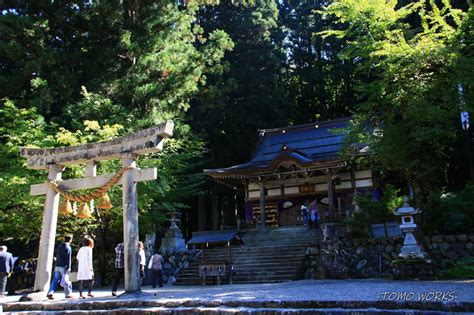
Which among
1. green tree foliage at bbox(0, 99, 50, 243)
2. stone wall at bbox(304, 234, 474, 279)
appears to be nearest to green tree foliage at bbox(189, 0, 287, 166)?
green tree foliage at bbox(0, 99, 50, 243)

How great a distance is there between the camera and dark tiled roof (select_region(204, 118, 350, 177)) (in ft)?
66.0

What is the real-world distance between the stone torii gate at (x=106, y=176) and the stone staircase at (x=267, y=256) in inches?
233

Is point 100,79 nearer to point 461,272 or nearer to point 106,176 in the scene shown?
point 106,176

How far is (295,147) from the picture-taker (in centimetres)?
2394

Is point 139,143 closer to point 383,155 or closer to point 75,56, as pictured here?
point 383,155

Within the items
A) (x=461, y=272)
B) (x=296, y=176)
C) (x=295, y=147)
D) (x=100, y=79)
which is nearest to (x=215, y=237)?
(x=100, y=79)

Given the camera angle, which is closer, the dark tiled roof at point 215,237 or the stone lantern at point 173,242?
the dark tiled roof at point 215,237

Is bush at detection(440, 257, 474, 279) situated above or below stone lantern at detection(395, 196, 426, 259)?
below

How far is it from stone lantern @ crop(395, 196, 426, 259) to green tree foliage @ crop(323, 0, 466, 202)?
94cm

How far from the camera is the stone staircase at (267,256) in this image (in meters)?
14.3

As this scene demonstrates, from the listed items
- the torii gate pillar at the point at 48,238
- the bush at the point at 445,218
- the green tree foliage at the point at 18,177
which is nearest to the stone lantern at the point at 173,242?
the green tree foliage at the point at 18,177

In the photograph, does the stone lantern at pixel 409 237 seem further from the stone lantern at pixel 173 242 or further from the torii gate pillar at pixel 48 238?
the stone lantern at pixel 173 242

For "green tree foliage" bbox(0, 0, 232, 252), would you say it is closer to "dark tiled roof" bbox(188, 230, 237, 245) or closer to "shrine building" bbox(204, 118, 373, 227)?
"dark tiled roof" bbox(188, 230, 237, 245)

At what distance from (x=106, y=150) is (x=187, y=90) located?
8652 millimetres
